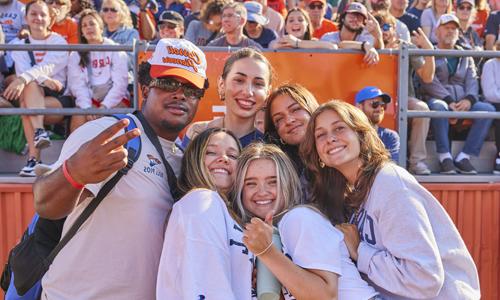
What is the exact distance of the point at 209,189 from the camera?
2.83m

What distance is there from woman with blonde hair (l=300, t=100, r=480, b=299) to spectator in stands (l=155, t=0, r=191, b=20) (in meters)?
6.03

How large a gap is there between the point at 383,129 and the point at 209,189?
2771 millimetres

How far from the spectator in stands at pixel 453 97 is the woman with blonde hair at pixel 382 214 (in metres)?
2.92

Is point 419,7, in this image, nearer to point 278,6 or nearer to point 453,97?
point 278,6

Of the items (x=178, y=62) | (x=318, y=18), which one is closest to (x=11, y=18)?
(x=318, y=18)

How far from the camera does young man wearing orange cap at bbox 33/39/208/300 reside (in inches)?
94.3

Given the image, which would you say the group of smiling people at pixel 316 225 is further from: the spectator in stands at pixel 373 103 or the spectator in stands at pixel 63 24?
the spectator in stands at pixel 63 24

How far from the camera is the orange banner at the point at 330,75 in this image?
5469 millimetres

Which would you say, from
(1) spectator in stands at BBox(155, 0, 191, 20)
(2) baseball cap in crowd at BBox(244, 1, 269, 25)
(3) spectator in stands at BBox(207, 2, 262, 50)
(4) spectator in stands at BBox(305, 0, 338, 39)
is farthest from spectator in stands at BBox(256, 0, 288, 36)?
(3) spectator in stands at BBox(207, 2, 262, 50)

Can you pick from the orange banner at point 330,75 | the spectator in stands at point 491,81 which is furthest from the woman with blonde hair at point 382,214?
the spectator in stands at point 491,81

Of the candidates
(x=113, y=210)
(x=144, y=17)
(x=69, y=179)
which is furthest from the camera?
(x=144, y=17)

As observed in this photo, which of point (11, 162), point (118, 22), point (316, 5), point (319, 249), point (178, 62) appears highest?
point (316, 5)

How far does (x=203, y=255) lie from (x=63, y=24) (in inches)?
213

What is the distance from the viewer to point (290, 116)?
11.7 ft
